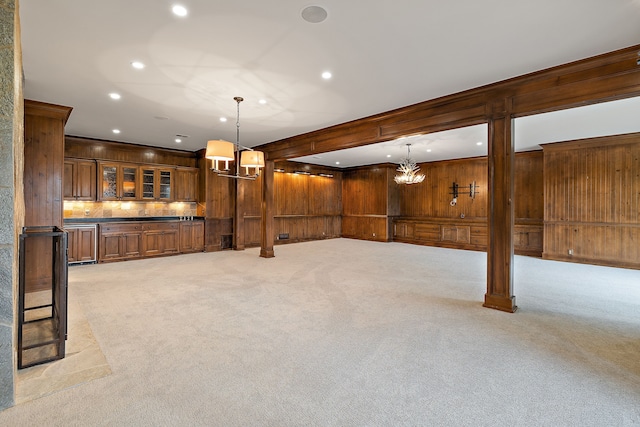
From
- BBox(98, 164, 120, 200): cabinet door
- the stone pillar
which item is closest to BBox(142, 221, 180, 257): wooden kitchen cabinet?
BBox(98, 164, 120, 200): cabinet door

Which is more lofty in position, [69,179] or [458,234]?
[69,179]

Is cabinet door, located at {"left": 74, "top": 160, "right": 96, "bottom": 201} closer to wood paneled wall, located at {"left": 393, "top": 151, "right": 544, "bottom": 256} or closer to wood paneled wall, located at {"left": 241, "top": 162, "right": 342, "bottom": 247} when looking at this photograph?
wood paneled wall, located at {"left": 241, "top": 162, "right": 342, "bottom": 247}

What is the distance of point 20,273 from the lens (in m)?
2.37

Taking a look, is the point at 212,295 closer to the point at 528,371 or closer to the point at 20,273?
the point at 20,273

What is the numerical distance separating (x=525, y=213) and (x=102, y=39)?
948cm

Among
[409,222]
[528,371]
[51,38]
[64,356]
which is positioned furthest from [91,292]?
[409,222]

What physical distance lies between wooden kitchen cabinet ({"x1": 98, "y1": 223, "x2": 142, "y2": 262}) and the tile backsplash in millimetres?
997

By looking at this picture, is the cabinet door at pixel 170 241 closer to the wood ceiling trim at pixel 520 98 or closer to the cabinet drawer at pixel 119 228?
the cabinet drawer at pixel 119 228

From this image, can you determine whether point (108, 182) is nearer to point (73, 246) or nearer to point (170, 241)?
point (73, 246)

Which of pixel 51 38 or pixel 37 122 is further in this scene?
pixel 37 122

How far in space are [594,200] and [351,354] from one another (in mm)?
7256

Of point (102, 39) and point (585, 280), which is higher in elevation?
point (102, 39)

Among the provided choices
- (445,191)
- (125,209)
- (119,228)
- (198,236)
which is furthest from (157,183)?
(445,191)

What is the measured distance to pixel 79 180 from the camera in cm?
670
